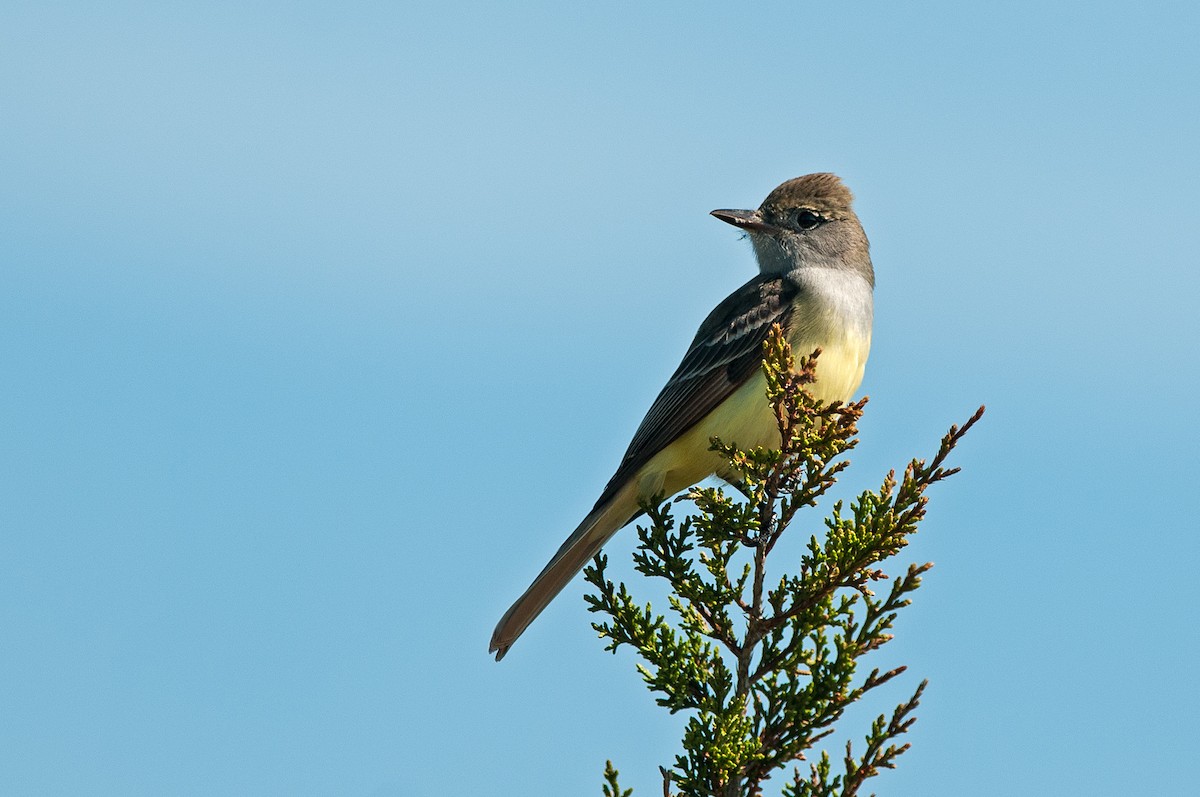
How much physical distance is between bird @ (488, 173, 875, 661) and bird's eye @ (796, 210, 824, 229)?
0.27 metres

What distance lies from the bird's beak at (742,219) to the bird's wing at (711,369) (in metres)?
0.61

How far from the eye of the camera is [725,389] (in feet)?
25.4

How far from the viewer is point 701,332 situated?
28.2ft

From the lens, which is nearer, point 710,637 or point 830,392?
point 710,637

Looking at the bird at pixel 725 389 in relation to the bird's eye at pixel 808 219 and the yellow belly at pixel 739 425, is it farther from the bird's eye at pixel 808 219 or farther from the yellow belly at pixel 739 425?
the bird's eye at pixel 808 219

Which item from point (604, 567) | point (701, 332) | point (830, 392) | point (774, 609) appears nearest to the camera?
point (774, 609)

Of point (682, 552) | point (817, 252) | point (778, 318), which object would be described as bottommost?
point (682, 552)

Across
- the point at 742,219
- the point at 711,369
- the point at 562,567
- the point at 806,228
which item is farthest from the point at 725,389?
the point at 806,228

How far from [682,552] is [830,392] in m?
1.89

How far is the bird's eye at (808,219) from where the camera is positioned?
29.7 feet

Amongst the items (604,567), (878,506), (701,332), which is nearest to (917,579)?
(878,506)

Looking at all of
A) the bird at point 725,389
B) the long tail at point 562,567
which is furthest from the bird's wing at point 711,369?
the long tail at point 562,567

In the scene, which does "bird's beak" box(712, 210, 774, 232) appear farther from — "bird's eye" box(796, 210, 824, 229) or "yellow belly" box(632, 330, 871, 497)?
"yellow belly" box(632, 330, 871, 497)

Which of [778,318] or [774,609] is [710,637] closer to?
[774,609]
